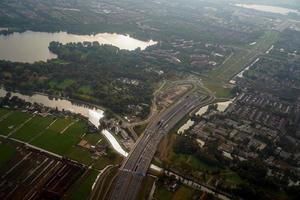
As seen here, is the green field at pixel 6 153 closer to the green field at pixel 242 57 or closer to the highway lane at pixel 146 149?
the highway lane at pixel 146 149

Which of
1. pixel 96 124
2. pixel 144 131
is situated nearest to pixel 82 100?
pixel 96 124

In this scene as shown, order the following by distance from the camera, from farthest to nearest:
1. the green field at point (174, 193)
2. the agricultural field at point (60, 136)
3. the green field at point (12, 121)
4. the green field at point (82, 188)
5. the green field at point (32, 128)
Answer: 1. the green field at point (12, 121)
2. the green field at point (32, 128)
3. the agricultural field at point (60, 136)
4. the green field at point (174, 193)
5. the green field at point (82, 188)

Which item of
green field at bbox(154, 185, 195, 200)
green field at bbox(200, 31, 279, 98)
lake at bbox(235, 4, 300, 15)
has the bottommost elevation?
green field at bbox(154, 185, 195, 200)

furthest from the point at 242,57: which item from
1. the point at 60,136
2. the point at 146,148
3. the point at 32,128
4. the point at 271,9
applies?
the point at 271,9

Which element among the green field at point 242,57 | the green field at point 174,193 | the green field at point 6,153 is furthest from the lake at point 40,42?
the green field at point 174,193

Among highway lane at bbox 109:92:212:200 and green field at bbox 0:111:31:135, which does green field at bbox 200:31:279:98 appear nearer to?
highway lane at bbox 109:92:212:200

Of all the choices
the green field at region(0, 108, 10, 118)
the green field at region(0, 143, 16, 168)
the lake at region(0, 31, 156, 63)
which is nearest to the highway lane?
the green field at region(0, 143, 16, 168)
